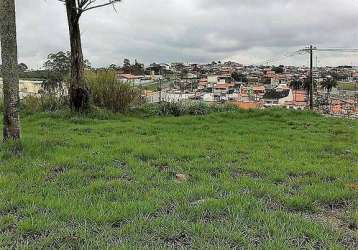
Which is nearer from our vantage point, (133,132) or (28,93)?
(133,132)

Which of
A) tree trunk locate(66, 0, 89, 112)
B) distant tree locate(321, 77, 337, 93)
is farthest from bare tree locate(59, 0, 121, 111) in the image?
distant tree locate(321, 77, 337, 93)

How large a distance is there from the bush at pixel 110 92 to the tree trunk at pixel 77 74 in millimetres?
1300

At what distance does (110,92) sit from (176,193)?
10.3m

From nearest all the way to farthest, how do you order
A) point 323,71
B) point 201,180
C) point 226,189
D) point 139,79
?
point 226,189
point 201,180
point 139,79
point 323,71

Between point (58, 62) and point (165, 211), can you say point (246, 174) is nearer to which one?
point (165, 211)

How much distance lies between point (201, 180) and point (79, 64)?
8504mm

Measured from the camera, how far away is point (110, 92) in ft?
47.7

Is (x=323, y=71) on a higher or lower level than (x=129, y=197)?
higher

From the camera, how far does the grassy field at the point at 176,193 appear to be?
3459 mm

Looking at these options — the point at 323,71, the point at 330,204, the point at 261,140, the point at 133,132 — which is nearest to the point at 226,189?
the point at 330,204

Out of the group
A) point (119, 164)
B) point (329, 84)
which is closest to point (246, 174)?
point (119, 164)

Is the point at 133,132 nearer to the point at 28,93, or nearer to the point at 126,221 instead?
the point at 126,221

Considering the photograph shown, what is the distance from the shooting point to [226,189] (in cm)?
487

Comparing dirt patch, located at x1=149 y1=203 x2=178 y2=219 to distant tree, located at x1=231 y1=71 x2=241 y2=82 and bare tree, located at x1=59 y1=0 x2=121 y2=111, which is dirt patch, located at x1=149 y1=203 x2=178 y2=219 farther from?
distant tree, located at x1=231 y1=71 x2=241 y2=82
